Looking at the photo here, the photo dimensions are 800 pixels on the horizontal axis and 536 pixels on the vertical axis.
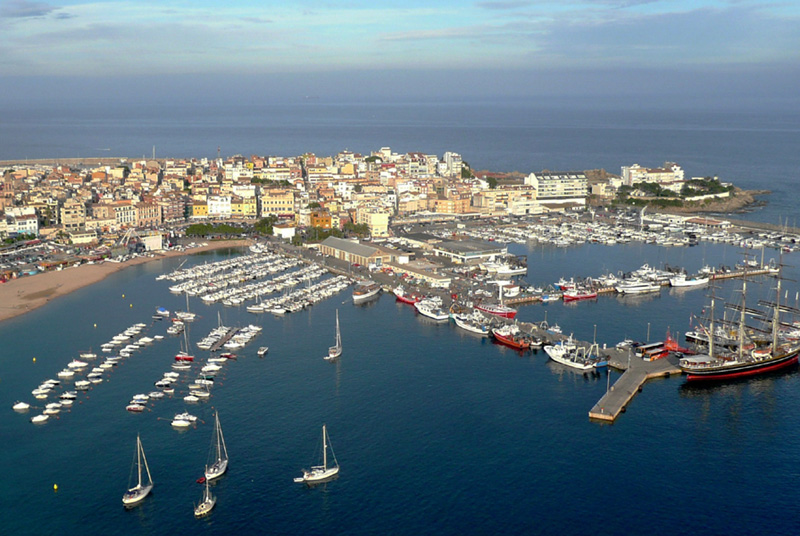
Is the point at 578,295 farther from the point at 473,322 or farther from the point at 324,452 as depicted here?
the point at 324,452

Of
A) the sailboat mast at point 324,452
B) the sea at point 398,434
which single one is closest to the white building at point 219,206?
the sea at point 398,434

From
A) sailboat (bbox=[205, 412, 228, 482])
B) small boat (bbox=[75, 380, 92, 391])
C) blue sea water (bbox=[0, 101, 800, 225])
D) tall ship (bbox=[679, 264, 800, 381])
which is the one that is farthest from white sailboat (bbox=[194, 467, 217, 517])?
blue sea water (bbox=[0, 101, 800, 225])

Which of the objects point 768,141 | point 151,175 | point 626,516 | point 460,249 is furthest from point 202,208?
point 768,141

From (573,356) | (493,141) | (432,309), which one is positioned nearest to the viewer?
(573,356)

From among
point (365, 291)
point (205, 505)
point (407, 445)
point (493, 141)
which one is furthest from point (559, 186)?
point (493, 141)

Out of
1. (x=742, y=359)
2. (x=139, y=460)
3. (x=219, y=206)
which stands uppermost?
(x=219, y=206)

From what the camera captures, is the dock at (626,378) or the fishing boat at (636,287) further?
the fishing boat at (636,287)

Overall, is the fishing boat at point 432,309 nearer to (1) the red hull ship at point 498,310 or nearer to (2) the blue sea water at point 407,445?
(1) the red hull ship at point 498,310
